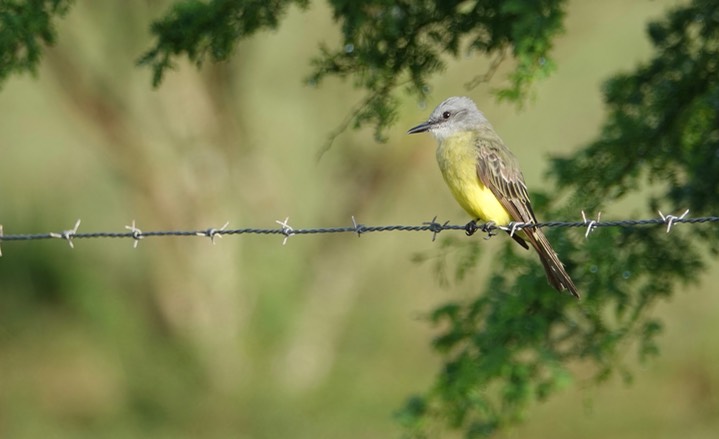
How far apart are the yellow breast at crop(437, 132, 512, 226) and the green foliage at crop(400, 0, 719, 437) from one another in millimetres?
457

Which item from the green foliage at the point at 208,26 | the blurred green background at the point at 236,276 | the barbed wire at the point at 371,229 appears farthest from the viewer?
the blurred green background at the point at 236,276

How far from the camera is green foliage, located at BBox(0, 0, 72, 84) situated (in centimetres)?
594

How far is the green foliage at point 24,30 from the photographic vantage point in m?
5.94

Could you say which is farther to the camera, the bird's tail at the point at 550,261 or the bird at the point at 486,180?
the bird at the point at 486,180

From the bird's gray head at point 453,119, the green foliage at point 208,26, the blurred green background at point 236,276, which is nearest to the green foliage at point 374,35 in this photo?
the green foliage at point 208,26

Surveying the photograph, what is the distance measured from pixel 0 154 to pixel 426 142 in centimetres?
510

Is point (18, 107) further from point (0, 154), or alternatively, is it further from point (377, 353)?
point (377, 353)

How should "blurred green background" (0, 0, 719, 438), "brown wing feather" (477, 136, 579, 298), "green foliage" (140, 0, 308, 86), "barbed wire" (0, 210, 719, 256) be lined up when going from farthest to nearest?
"blurred green background" (0, 0, 719, 438) < "green foliage" (140, 0, 308, 86) < "brown wing feather" (477, 136, 579, 298) < "barbed wire" (0, 210, 719, 256)

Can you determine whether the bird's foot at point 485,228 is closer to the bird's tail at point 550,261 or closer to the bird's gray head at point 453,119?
the bird's tail at point 550,261

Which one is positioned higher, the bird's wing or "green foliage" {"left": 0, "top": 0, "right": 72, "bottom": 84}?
"green foliage" {"left": 0, "top": 0, "right": 72, "bottom": 84}

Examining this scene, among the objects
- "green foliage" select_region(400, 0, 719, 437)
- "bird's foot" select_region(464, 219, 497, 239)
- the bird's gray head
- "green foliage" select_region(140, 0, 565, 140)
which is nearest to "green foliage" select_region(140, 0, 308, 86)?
"green foliage" select_region(140, 0, 565, 140)

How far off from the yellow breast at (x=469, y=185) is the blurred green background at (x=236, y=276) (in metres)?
5.17

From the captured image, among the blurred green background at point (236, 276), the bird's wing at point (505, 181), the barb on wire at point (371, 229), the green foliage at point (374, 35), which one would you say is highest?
the blurred green background at point (236, 276)

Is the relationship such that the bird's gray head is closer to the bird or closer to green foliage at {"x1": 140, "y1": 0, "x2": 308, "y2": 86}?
the bird
